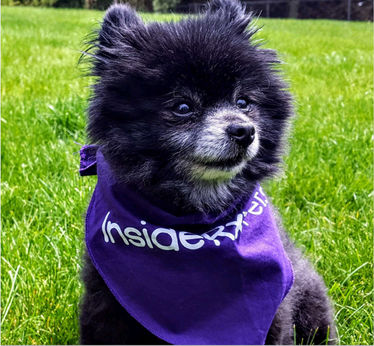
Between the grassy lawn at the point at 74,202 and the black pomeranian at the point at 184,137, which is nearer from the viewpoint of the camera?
the black pomeranian at the point at 184,137

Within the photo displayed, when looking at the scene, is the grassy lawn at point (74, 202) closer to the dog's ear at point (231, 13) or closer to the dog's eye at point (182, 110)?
the dog's ear at point (231, 13)

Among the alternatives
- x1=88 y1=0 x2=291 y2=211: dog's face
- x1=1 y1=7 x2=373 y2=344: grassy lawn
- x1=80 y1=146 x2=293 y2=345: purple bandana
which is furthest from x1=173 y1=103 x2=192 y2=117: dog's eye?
x1=1 y1=7 x2=373 y2=344: grassy lawn

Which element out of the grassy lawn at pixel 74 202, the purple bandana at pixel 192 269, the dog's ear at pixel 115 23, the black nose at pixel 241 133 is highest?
the dog's ear at pixel 115 23

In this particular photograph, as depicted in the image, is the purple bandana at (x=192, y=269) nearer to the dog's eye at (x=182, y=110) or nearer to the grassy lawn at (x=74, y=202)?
the dog's eye at (x=182, y=110)

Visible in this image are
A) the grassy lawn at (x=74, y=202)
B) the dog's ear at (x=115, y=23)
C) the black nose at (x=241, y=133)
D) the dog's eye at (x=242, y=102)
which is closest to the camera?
the black nose at (x=241, y=133)

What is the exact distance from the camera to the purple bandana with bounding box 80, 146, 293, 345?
8.32ft

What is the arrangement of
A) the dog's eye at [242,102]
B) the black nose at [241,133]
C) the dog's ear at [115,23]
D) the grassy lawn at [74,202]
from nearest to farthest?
the black nose at [241,133] < the dog's eye at [242,102] < the dog's ear at [115,23] < the grassy lawn at [74,202]

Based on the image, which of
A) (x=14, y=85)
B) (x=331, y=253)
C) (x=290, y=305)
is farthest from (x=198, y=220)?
(x=14, y=85)

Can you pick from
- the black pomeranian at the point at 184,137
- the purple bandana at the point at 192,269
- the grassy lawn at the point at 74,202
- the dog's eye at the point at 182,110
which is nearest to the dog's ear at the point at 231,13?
the black pomeranian at the point at 184,137

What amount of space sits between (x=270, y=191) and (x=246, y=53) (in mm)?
2188

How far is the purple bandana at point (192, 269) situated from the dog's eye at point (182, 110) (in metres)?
0.45

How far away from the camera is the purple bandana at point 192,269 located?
99.9 inches

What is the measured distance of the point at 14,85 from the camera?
7.69 metres

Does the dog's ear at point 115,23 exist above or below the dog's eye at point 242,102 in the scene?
above
